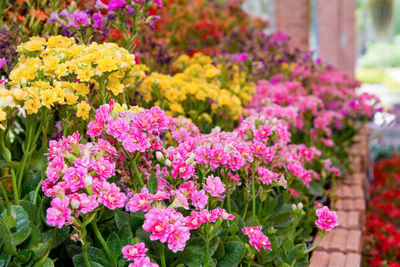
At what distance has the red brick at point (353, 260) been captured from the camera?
1.66 metres

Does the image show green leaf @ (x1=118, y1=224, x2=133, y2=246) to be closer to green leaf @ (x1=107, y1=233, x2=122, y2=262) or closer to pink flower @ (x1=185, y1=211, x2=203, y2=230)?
green leaf @ (x1=107, y1=233, x2=122, y2=262)

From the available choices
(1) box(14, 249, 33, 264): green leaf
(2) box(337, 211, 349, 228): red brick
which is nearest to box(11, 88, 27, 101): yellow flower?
(1) box(14, 249, 33, 264): green leaf

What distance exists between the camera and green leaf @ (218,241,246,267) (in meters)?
1.25

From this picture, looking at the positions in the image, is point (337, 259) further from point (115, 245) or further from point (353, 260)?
point (115, 245)

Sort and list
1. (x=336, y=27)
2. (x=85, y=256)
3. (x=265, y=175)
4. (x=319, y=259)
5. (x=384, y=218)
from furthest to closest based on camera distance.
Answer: (x=336, y=27)
(x=384, y=218)
(x=319, y=259)
(x=265, y=175)
(x=85, y=256)

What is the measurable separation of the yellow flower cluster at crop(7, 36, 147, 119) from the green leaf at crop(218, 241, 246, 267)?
0.55 meters

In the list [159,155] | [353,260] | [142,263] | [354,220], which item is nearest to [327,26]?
[354,220]

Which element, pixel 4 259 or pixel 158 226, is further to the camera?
pixel 4 259

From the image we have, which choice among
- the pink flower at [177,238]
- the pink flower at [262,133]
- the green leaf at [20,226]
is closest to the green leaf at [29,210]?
the green leaf at [20,226]

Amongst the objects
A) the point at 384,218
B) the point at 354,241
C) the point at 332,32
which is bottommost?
the point at 384,218

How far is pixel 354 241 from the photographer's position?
1.87 meters

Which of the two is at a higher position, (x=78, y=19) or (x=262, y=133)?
(x=78, y=19)

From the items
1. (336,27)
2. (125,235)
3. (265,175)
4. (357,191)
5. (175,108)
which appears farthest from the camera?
(336,27)

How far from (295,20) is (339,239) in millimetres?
3870
